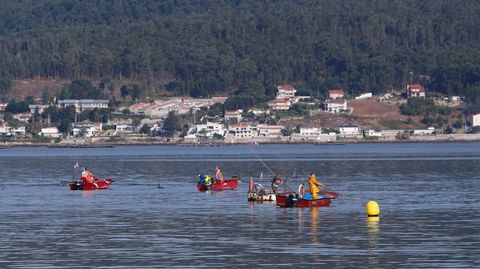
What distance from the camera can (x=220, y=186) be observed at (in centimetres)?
6981

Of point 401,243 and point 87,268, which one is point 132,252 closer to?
point 87,268

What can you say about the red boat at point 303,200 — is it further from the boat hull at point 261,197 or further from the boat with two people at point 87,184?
the boat with two people at point 87,184

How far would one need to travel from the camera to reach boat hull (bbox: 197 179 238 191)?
226 ft

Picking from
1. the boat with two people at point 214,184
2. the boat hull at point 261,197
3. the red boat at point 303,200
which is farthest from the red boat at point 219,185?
the red boat at point 303,200

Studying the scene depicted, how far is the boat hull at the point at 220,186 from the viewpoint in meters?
68.8

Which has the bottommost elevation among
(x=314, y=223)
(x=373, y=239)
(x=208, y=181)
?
(x=373, y=239)

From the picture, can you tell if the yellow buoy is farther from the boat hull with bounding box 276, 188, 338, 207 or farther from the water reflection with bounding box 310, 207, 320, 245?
the boat hull with bounding box 276, 188, 338, 207

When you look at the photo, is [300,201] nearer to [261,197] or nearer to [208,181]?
[261,197]

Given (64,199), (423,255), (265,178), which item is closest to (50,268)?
(423,255)

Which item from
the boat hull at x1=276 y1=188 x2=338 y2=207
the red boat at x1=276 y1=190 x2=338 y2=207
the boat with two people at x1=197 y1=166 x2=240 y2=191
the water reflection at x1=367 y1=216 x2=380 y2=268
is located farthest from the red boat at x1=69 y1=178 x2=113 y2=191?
the water reflection at x1=367 y1=216 x2=380 y2=268

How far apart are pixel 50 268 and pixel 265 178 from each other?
4986 cm

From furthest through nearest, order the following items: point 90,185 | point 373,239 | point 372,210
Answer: point 90,185 → point 372,210 → point 373,239

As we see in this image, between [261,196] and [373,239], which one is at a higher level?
[261,196]

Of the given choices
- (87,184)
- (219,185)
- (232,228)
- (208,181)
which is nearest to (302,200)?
(232,228)
